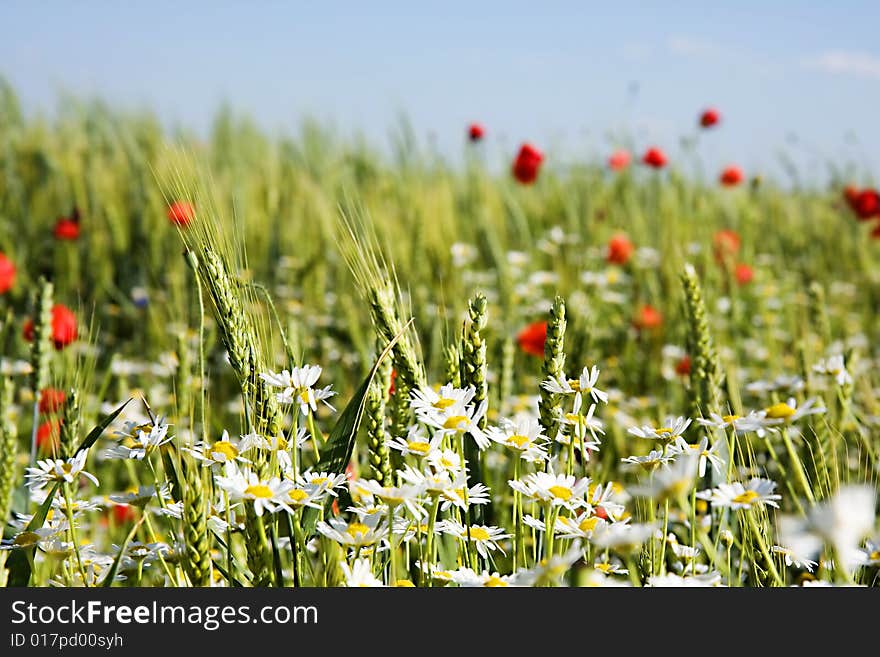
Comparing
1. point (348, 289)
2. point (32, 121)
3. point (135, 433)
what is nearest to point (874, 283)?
point (348, 289)

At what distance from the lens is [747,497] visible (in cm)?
77

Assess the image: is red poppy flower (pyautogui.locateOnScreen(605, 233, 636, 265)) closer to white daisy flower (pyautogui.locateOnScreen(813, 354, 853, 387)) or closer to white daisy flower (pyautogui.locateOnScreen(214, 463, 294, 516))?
white daisy flower (pyautogui.locateOnScreen(813, 354, 853, 387))

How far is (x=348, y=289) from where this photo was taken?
108 inches

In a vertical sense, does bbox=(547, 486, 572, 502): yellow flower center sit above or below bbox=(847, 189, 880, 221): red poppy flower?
below

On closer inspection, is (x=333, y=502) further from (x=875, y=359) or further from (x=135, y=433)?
(x=875, y=359)

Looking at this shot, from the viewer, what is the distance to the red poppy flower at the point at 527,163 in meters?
3.11

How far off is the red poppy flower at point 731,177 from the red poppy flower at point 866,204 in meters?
0.47

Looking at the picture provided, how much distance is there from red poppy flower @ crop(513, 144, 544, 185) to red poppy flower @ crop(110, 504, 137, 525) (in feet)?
6.66

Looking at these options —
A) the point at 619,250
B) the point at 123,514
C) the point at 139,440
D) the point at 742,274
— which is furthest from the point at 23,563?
the point at 742,274

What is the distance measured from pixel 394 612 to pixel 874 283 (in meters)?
3.21

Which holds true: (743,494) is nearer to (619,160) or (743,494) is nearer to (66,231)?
(66,231)

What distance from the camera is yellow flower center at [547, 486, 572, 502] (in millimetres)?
804

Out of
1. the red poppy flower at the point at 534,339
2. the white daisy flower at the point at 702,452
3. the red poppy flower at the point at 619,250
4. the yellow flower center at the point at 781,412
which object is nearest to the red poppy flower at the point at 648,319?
the red poppy flower at the point at 619,250

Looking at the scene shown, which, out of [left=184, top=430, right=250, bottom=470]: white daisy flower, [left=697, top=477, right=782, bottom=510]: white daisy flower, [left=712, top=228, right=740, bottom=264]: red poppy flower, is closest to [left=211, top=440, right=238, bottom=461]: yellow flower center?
[left=184, top=430, right=250, bottom=470]: white daisy flower
